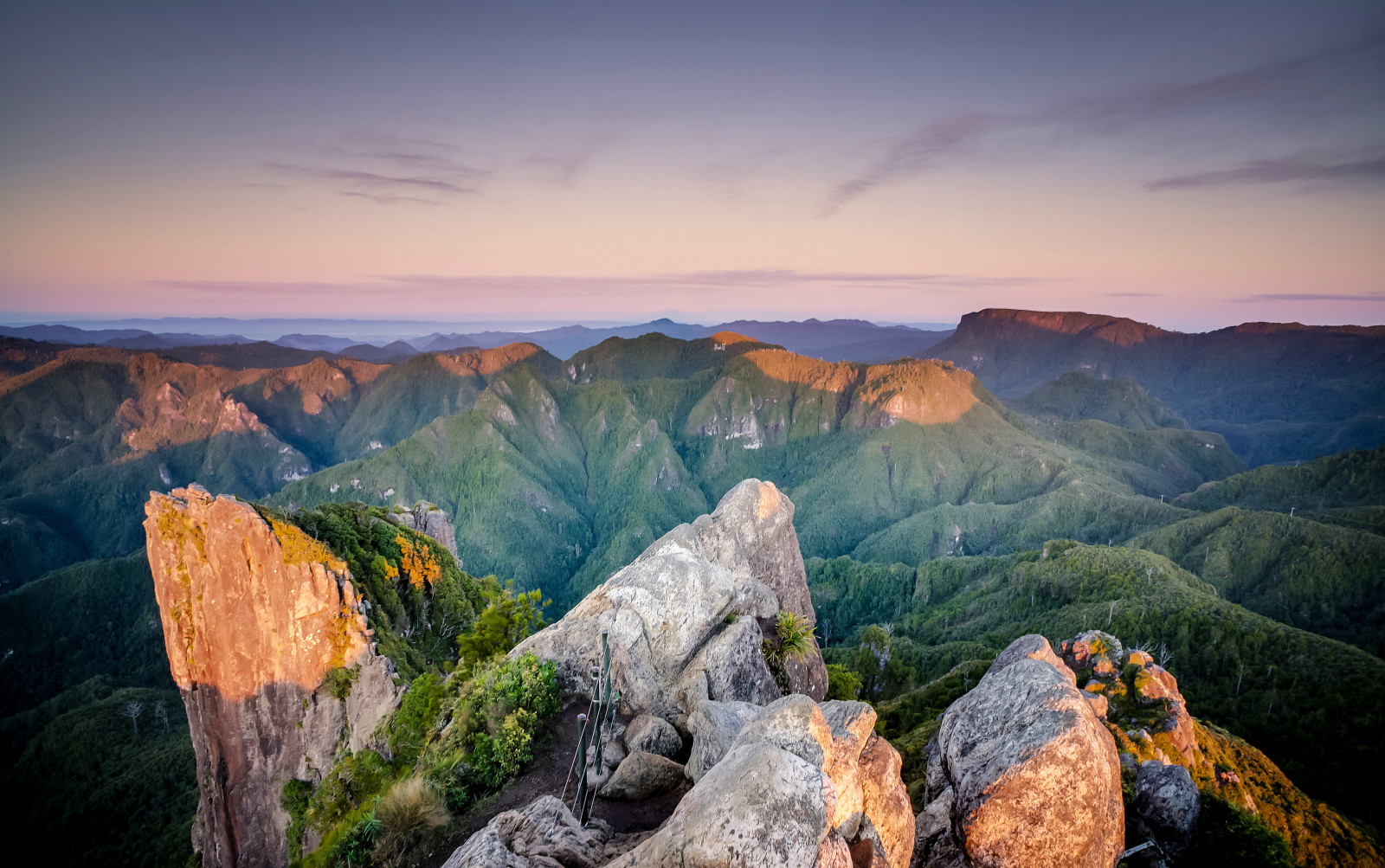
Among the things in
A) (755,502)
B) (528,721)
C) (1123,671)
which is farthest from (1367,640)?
(528,721)

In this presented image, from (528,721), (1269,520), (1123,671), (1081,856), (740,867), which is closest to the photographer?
(740,867)

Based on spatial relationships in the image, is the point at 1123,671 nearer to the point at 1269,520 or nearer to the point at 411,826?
the point at 411,826

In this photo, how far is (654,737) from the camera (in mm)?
14461

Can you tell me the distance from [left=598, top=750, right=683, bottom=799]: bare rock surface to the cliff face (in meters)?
22.3

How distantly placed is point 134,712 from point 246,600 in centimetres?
8562

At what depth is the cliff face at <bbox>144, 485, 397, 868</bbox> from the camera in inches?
1182

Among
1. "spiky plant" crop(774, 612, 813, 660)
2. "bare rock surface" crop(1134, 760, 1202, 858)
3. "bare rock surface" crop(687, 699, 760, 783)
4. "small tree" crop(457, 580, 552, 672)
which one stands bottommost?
"bare rock surface" crop(1134, 760, 1202, 858)

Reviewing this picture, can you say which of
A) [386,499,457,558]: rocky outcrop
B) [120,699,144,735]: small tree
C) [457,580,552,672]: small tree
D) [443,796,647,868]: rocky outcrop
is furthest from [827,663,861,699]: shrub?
[120,699,144,735]: small tree

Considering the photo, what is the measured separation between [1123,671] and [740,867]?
6181 centimetres

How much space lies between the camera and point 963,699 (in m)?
15.4

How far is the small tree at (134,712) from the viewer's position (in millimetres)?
82969

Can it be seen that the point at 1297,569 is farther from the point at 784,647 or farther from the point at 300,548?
the point at 300,548

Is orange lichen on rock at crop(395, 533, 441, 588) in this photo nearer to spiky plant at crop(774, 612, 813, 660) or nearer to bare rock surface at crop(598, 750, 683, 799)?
spiky plant at crop(774, 612, 813, 660)

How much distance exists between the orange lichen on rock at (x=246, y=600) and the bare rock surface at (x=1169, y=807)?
36.7 metres
